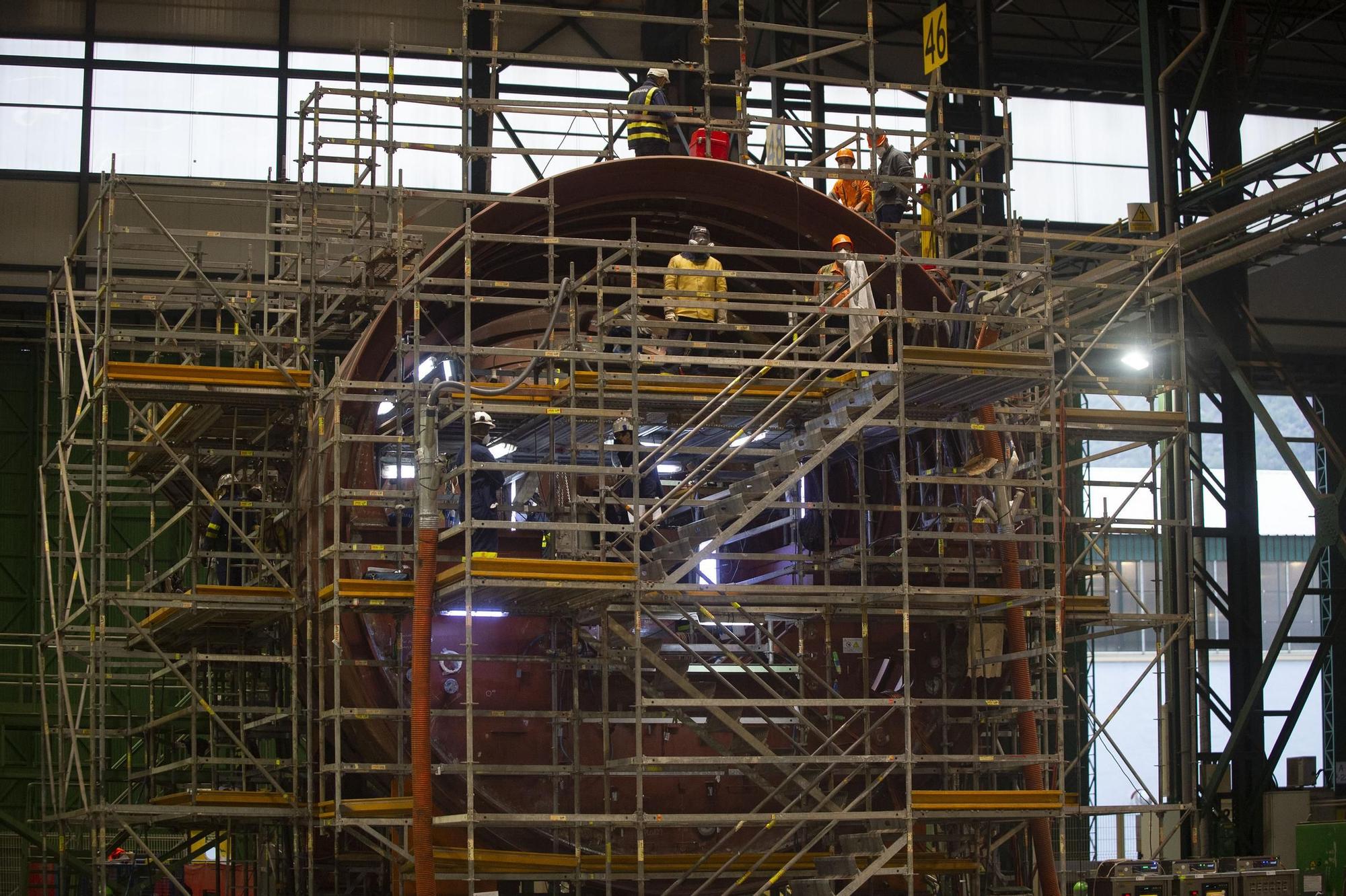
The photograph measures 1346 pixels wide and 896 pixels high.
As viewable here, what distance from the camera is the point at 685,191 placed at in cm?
2534

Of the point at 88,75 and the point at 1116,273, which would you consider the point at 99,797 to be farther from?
the point at 88,75

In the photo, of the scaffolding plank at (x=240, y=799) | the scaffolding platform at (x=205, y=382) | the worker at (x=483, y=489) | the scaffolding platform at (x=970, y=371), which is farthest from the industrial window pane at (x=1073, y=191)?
the scaffolding plank at (x=240, y=799)

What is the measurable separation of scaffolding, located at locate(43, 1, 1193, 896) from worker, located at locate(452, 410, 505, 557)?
0.30 meters

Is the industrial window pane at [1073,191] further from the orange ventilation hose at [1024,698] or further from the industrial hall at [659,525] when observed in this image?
the orange ventilation hose at [1024,698]

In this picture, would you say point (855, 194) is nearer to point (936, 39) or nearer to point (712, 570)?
→ point (936, 39)

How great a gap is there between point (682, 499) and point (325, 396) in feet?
17.8

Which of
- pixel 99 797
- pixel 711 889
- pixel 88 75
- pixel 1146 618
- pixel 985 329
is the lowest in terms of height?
pixel 711 889

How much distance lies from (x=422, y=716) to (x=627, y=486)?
15.8ft

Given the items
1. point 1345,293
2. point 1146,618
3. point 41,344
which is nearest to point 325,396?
point 1146,618

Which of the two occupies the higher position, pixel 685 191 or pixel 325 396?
pixel 685 191

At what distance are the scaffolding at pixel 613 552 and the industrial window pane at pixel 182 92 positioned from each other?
1211 centimetres

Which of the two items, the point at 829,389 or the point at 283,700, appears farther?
the point at 283,700

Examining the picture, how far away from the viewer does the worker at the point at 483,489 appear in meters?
20.2

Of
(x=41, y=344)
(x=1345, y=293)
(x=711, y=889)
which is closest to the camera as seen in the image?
(x=711, y=889)
